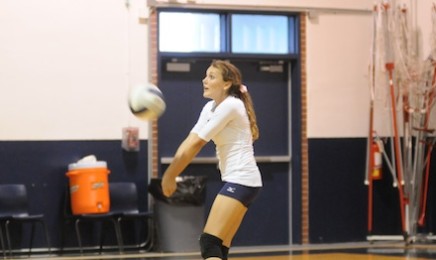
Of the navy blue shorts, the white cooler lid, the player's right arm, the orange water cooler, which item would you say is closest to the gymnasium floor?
the orange water cooler

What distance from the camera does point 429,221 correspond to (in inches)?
458

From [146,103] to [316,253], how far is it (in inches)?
171

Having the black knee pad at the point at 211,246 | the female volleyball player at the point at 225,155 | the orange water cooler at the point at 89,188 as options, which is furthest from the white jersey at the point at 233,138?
the orange water cooler at the point at 89,188

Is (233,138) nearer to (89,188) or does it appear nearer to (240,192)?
(240,192)

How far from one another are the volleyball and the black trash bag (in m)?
4.44

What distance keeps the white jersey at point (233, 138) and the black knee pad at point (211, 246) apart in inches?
15.4

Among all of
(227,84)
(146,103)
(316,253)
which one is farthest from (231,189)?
(316,253)

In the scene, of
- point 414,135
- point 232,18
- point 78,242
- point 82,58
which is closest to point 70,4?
point 82,58

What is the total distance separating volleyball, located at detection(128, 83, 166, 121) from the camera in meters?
5.89

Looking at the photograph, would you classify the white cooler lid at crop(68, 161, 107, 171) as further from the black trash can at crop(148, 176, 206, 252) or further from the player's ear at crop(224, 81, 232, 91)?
the player's ear at crop(224, 81, 232, 91)

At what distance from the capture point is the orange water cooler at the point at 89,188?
10062 millimetres

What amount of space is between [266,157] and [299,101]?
891mm

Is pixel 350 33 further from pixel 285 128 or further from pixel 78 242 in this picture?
pixel 78 242

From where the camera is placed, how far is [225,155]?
5531 millimetres
